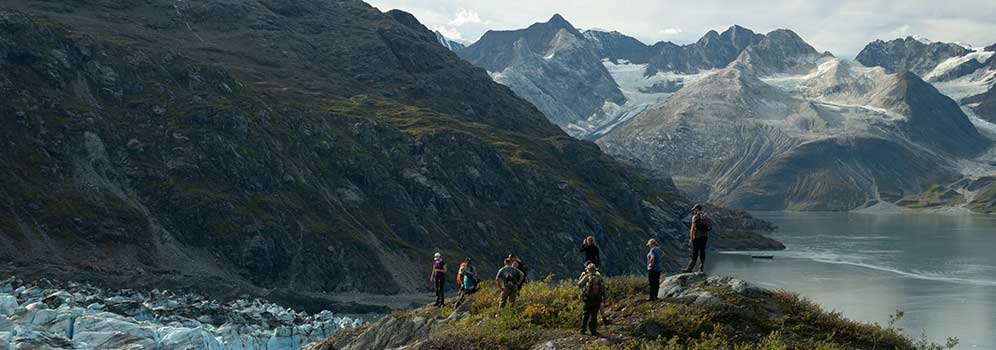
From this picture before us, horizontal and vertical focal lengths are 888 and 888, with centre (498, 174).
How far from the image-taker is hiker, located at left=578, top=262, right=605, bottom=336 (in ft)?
98.2

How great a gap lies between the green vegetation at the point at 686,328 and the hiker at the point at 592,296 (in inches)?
24.2

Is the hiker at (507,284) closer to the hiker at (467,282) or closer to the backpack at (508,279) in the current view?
the backpack at (508,279)

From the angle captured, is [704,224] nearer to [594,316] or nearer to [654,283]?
[654,283]

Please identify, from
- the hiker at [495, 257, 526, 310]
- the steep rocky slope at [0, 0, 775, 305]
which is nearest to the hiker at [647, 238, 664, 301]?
the hiker at [495, 257, 526, 310]

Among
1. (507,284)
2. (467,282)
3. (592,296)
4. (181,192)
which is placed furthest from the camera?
(181,192)

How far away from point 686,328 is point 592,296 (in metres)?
3.40

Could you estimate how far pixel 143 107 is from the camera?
180 m

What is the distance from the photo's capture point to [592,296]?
30.0 m

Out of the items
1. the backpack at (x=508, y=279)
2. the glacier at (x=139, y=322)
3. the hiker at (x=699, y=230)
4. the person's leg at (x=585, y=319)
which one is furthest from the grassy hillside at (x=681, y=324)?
the glacier at (x=139, y=322)

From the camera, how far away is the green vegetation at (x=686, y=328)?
29.5m

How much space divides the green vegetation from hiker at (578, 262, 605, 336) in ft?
2.02

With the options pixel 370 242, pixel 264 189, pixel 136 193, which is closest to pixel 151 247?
pixel 136 193

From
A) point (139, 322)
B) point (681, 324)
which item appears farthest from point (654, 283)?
point (139, 322)

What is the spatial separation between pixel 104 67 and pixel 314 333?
12342 centimetres
